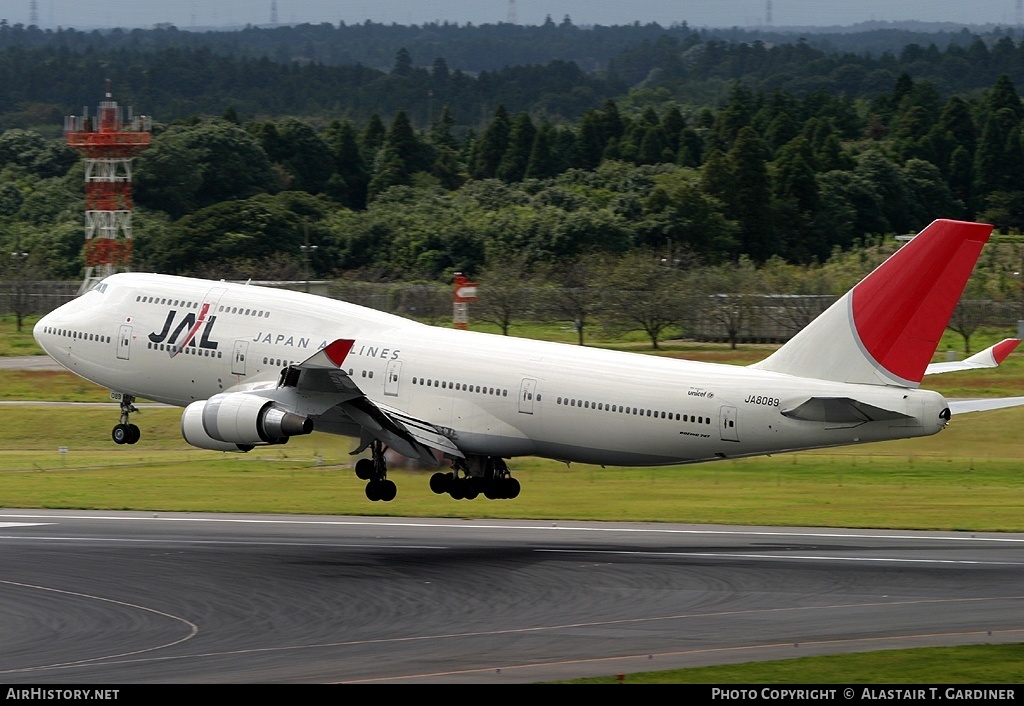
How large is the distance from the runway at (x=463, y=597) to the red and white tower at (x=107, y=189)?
193 feet

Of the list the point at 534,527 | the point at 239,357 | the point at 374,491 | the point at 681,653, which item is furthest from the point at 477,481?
the point at 681,653

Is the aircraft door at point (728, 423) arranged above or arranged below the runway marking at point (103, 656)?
above

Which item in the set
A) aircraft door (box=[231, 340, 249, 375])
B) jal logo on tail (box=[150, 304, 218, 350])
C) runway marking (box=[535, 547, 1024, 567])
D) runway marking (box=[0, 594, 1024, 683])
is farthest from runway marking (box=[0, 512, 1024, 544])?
runway marking (box=[0, 594, 1024, 683])

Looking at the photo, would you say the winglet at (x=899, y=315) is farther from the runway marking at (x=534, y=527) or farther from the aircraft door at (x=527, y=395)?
the aircraft door at (x=527, y=395)

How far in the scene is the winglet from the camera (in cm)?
4416

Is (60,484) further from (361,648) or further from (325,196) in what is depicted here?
(325,196)

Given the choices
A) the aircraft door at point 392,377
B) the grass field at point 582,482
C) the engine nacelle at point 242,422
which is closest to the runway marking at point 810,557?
the grass field at point 582,482

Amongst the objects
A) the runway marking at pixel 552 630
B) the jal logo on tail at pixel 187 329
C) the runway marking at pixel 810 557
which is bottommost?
the runway marking at pixel 810 557

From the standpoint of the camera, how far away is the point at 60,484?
65500 mm

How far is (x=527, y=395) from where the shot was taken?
49719 millimetres

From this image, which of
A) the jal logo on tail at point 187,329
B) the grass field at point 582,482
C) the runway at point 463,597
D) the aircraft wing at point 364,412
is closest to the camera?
the runway at point 463,597

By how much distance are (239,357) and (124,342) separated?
16.9ft

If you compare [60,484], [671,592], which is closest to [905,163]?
[60,484]

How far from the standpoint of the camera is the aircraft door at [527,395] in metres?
49.7
